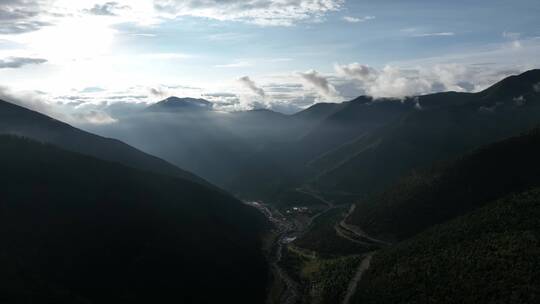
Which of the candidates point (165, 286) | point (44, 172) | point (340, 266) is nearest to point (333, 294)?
point (340, 266)

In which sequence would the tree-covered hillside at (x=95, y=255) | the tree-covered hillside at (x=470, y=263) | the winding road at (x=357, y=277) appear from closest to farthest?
1. the tree-covered hillside at (x=470, y=263)
2. the tree-covered hillside at (x=95, y=255)
3. the winding road at (x=357, y=277)

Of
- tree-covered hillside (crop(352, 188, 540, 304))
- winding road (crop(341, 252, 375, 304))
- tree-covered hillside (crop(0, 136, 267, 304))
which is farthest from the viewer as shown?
winding road (crop(341, 252, 375, 304))

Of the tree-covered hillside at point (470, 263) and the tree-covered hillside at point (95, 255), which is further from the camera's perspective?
the tree-covered hillside at point (95, 255)

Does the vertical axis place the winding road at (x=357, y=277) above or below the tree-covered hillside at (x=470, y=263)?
below

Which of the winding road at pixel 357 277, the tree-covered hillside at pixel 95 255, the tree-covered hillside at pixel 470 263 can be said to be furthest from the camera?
the winding road at pixel 357 277

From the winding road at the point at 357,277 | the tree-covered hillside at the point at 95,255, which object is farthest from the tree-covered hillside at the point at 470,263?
the tree-covered hillside at the point at 95,255

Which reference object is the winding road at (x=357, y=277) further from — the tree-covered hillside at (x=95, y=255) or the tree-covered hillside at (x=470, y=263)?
the tree-covered hillside at (x=95, y=255)

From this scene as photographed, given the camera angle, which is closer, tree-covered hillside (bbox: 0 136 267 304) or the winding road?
tree-covered hillside (bbox: 0 136 267 304)

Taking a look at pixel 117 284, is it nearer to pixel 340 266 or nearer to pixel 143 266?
pixel 143 266

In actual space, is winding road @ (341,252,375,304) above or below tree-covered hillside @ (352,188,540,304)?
below

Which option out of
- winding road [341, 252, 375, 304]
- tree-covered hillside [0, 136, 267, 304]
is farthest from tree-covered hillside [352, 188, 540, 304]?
tree-covered hillside [0, 136, 267, 304]

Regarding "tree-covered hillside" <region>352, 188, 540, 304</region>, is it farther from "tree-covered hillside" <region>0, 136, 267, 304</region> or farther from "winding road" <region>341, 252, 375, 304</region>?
"tree-covered hillside" <region>0, 136, 267, 304</region>
